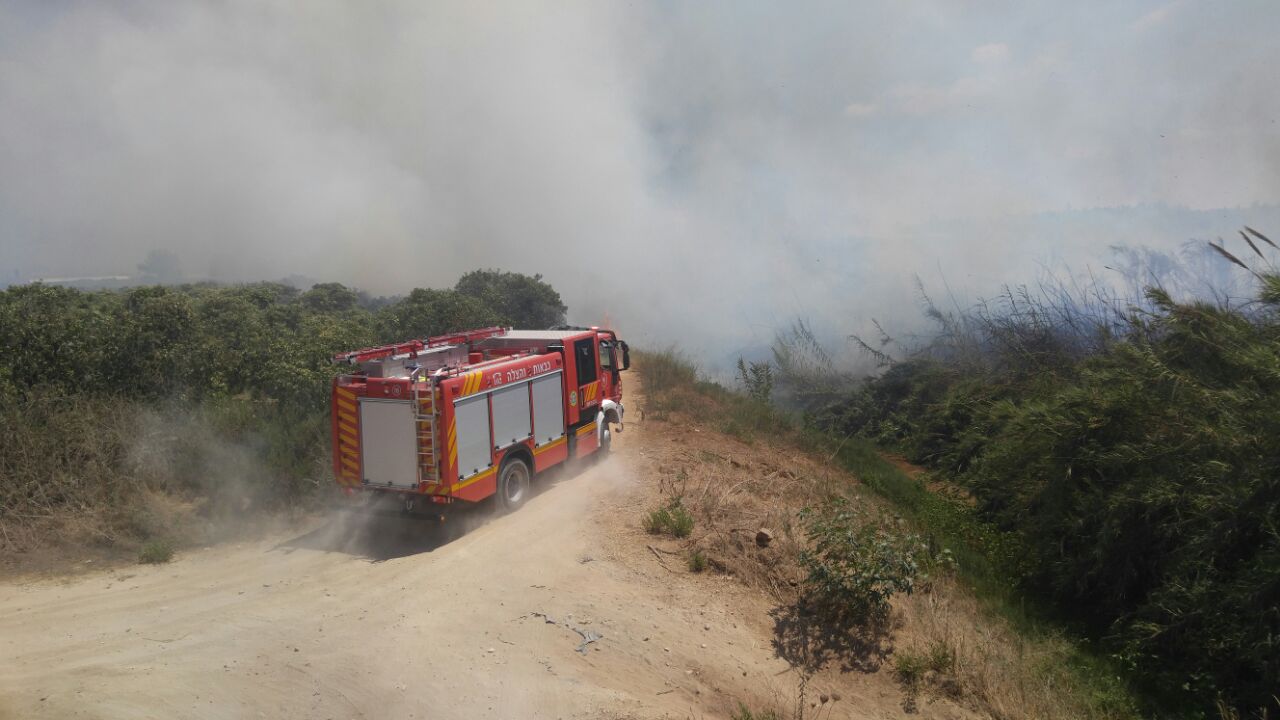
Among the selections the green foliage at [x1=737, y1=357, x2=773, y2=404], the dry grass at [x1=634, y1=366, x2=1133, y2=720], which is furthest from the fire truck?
the green foliage at [x1=737, y1=357, x2=773, y2=404]

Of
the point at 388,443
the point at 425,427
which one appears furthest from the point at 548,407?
the point at 388,443

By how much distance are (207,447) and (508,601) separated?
22.9 feet

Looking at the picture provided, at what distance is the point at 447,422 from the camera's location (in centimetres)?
1015

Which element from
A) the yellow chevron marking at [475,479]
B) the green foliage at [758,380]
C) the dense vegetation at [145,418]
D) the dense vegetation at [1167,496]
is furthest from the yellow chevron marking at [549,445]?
the green foliage at [758,380]

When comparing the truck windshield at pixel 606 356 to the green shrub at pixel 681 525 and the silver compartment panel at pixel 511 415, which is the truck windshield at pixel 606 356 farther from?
the green shrub at pixel 681 525

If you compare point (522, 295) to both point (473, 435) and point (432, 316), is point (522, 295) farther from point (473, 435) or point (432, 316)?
point (473, 435)

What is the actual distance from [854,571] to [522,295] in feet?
81.0

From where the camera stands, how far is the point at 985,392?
65.2ft

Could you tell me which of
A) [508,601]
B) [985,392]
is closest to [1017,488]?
[985,392]

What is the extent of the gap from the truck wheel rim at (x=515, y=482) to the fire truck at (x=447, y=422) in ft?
0.06

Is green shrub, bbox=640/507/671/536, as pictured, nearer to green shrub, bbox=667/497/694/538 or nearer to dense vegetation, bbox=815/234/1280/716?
green shrub, bbox=667/497/694/538

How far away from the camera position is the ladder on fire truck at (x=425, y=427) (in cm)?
1011

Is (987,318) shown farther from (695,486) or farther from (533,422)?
(533,422)

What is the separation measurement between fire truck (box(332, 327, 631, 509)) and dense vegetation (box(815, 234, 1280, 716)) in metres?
7.88
